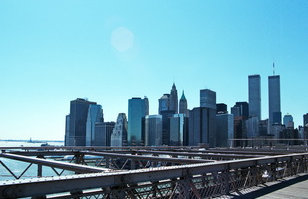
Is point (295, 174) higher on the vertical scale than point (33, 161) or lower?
lower

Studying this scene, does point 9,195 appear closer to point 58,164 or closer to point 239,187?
point 58,164

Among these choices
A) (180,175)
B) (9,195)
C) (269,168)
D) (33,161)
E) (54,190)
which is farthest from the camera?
(269,168)

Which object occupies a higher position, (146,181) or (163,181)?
(146,181)

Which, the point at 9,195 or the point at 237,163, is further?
the point at 237,163

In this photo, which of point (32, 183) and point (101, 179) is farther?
point (101, 179)

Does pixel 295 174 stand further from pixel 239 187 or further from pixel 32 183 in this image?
pixel 32 183

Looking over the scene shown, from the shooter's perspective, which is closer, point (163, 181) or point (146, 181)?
point (146, 181)

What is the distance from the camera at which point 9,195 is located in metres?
5.12

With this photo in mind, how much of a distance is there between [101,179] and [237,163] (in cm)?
650

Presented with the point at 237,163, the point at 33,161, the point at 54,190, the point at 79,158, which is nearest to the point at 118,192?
the point at 54,190

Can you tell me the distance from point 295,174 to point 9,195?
1584cm

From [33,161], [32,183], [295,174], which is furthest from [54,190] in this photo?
[295,174]

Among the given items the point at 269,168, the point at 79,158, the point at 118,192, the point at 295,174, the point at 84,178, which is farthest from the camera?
the point at 79,158

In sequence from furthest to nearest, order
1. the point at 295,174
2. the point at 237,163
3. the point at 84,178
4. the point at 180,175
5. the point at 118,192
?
the point at 295,174 → the point at 237,163 → the point at 180,175 → the point at 118,192 → the point at 84,178
